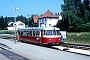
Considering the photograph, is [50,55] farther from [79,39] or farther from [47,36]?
[79,39]

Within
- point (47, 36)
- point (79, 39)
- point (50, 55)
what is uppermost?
point (47, 36)

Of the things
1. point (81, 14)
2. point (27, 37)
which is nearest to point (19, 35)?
point (27, 37)

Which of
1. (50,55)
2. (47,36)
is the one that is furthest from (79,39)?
(50,55)

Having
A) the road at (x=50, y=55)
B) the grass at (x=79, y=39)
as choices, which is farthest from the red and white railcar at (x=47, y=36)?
the road at (x=50, y=55)

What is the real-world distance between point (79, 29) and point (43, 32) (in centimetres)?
4480

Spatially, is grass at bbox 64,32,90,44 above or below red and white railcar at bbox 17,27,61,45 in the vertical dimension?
below

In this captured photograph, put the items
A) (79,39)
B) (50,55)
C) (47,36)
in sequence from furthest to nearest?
(79,39) → (47,36) → (50,55)

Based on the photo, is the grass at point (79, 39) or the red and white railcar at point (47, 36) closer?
the red and white railcar at point (47, 36)

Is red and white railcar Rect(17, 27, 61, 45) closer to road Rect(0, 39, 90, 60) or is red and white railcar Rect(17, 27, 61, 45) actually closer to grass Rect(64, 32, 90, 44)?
grass Rect(64, 32, 90, 44)

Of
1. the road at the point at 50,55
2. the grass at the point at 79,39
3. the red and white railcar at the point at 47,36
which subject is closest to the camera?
the road at the point at 50,55

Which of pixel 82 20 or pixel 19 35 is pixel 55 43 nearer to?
pixel 19 35

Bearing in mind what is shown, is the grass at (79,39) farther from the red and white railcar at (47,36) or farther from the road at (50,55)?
the road at (50,55)

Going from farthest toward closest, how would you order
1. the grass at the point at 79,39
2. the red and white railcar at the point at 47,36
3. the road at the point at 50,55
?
the grass at the point at 79,39 → the red and white railcar at the point at 47,36 → the road at the point at 50,55

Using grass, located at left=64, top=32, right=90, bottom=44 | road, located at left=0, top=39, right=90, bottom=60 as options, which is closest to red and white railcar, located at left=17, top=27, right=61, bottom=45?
grass, located at left=64, top=32, right=90, bottom=44
